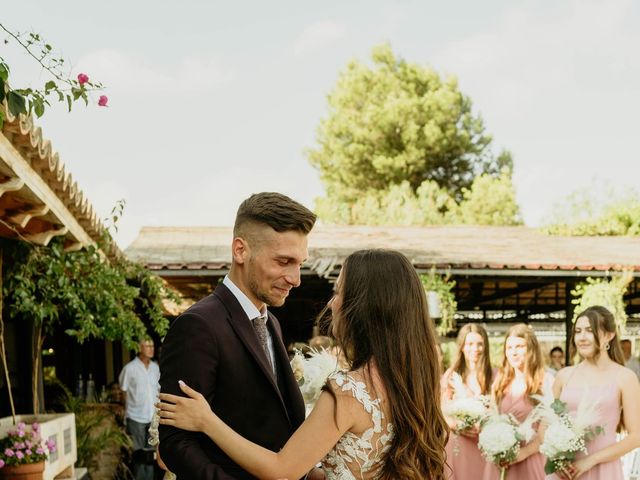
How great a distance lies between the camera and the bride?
2.36 metres

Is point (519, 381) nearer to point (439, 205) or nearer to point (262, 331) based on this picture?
point (262, 331)

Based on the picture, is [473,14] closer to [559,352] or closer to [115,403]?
[559,352]

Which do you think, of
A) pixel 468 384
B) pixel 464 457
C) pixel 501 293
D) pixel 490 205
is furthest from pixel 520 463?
pixel 490 205

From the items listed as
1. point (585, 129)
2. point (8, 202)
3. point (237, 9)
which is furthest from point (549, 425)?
point (585, 129)

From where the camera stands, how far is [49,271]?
22.1 ft

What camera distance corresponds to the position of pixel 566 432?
4777 millimetres

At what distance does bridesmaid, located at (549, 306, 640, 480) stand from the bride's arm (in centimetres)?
308

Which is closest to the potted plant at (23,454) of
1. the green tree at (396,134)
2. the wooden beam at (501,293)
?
the wooden beam at (501,293)

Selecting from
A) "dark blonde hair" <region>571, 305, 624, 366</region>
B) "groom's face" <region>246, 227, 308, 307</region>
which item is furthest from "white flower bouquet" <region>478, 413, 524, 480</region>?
"groom's face" <region>246, 227, 308, 307</region>

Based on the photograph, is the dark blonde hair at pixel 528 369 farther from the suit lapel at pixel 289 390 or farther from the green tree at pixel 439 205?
the green tree at pixel 439 205

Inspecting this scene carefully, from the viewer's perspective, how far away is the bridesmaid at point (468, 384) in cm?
578

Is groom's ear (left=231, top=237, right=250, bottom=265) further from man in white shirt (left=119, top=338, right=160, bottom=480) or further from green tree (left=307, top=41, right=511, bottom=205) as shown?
green tree (left=307, top=41, right=511, bottom=205)

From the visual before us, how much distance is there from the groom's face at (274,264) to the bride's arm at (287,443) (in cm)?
36

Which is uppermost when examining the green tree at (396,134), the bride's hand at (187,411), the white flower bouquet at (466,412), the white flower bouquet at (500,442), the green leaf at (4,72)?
the green tree at (396,134)
